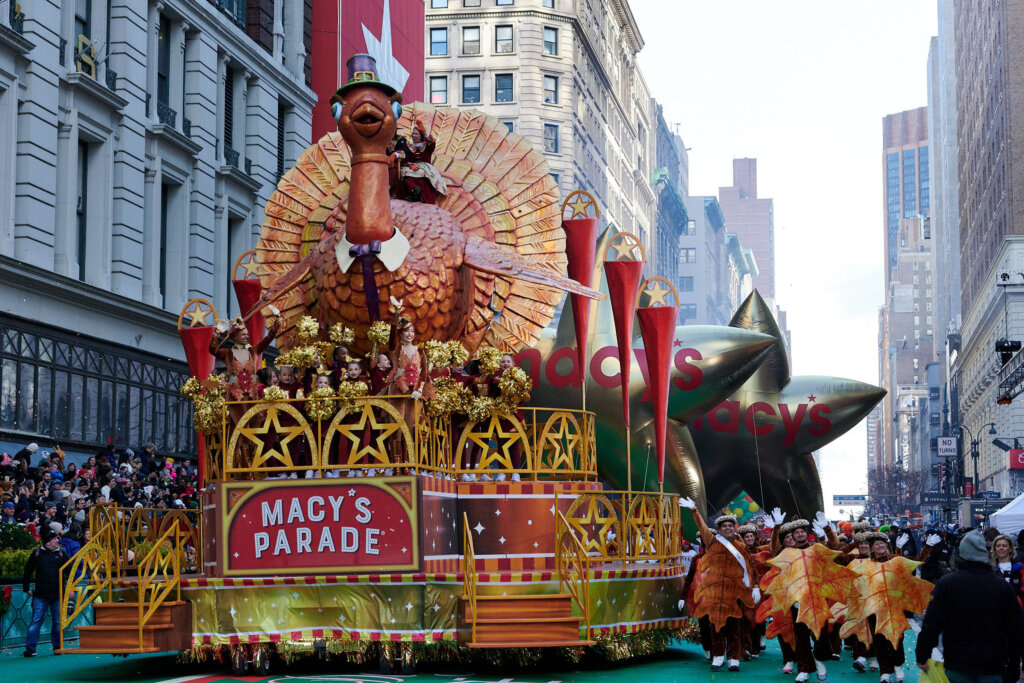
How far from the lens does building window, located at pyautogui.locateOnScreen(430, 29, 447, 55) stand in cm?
7756

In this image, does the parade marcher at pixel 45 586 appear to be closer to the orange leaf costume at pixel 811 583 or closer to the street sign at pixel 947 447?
the orange leaf costume at pixel 811 583

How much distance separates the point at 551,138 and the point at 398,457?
64.3m

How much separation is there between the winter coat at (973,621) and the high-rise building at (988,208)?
54236mm

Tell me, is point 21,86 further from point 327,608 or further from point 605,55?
point 605,55

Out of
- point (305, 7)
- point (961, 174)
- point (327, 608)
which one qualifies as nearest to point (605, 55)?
point (961, 174)

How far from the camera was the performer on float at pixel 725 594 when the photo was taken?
53.7 feet

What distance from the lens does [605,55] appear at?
92.9 meters

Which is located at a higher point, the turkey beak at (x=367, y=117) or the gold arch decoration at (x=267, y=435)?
the turkey beak at (x=367, y=117)

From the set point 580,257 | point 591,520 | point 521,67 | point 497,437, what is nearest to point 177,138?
point 580,257

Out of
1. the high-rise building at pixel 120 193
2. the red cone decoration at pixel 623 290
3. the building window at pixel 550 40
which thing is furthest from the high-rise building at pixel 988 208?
the red cone decoration at pixel 623 290

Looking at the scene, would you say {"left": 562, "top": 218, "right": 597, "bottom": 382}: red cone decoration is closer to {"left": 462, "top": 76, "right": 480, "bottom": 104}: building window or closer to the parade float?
the parade float

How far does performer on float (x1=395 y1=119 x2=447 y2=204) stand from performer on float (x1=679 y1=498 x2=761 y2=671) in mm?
6015

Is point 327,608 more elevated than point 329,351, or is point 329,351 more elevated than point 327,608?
point 329,351

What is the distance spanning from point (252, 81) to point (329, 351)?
82.0 feet
